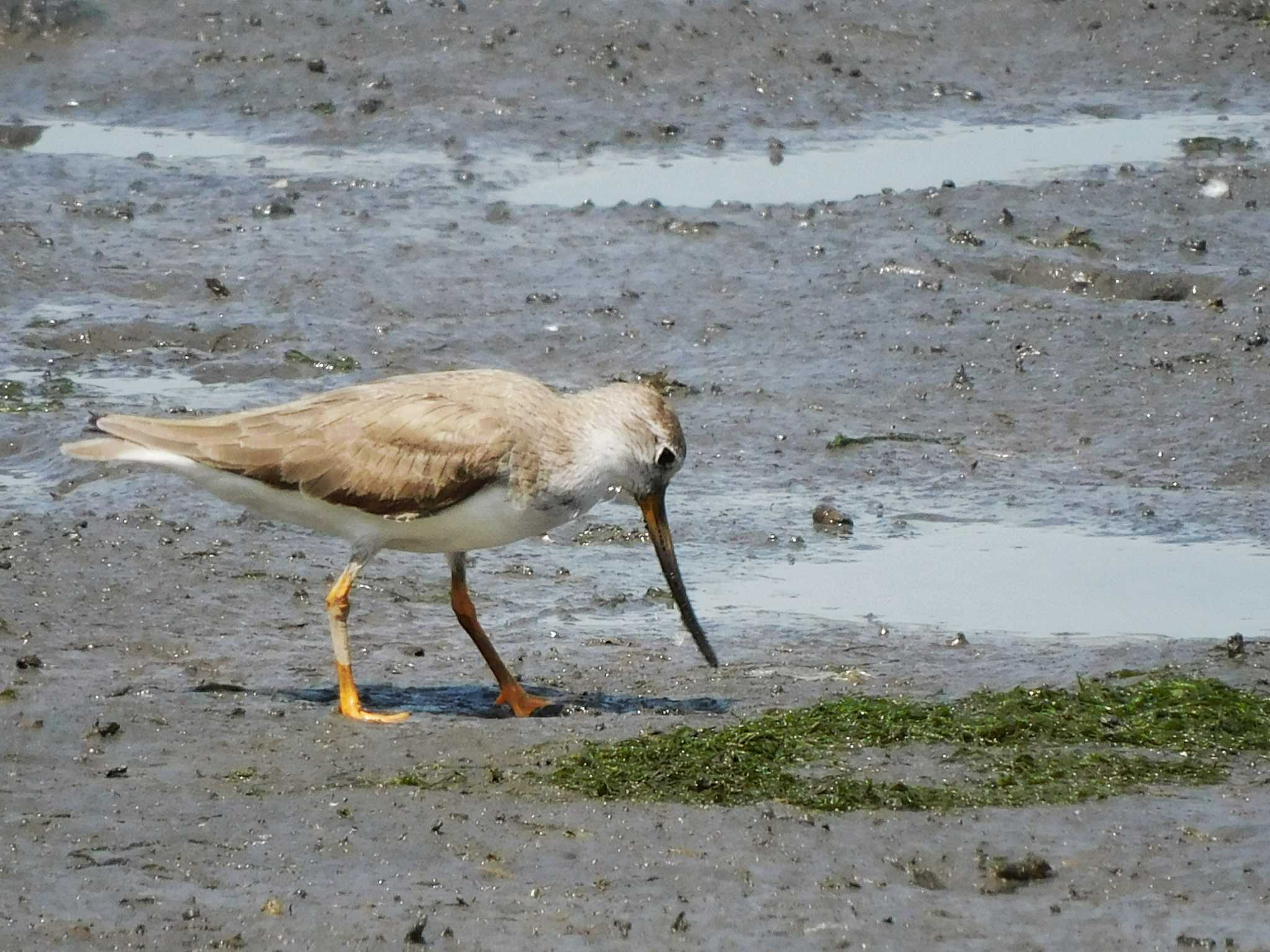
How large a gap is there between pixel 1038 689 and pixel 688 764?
175 cm

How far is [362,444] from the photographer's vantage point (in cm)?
823

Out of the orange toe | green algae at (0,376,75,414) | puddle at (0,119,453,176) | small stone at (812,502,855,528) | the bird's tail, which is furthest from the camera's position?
puddle at (0,119,453,176)

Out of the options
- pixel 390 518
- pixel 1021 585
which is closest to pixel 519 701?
pixel 390 518

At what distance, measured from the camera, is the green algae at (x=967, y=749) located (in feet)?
22.9

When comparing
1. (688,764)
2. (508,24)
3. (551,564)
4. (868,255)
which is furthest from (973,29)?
(688,764)

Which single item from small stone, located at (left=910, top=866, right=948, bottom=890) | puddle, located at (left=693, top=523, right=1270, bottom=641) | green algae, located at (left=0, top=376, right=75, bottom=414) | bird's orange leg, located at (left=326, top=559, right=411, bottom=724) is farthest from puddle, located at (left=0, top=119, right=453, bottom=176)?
small stone, located at (left=910, top=866, right=948, bottom=890)

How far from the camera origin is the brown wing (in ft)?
26.5

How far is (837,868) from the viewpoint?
20.9ft

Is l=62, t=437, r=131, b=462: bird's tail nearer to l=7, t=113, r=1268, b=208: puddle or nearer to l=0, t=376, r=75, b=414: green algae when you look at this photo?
l=0, t=376, r=75, b=414: green algae

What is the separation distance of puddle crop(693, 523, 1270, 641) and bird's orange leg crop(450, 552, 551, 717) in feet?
4.69

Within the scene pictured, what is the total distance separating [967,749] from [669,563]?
6.02ft

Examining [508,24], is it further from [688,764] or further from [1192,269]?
[688,764]

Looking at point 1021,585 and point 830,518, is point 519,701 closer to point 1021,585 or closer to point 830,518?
point 830,518

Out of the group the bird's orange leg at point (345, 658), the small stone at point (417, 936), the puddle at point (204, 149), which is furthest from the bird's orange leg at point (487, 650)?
the puddle at point (204, 149)
